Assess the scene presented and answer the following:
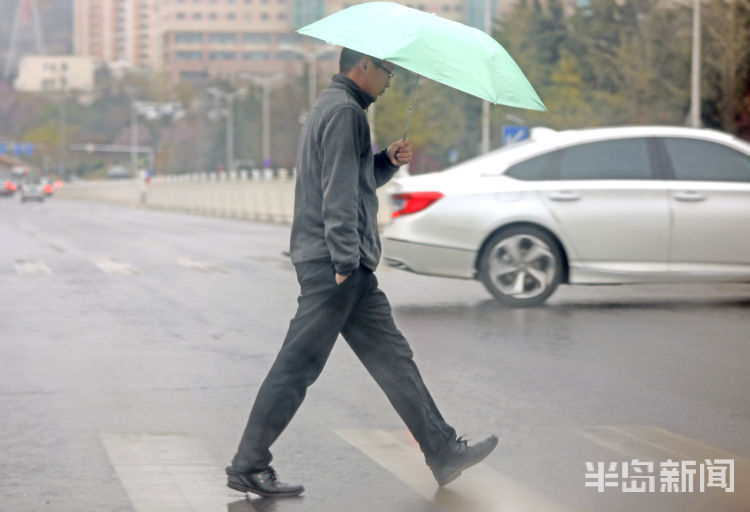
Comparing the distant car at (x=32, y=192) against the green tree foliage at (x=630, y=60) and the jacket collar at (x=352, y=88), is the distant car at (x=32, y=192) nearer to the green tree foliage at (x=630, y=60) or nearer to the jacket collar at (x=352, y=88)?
the green tree foliage at (x=630, y=60)

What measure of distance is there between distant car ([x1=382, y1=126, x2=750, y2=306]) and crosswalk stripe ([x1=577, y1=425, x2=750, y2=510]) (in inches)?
214

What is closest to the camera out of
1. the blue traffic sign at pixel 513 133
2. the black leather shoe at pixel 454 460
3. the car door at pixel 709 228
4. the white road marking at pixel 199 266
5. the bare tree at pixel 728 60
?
the black leather shoe at pixel 454 460

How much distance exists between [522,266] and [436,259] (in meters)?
0.72

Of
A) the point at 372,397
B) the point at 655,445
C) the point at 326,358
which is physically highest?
the point at 326,358

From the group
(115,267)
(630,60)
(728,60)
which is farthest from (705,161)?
(630,60)

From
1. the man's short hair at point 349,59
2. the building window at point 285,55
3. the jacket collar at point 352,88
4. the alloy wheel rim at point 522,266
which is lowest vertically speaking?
the building window at point 285,55

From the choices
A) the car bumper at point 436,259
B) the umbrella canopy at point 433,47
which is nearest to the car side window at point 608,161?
the car bumper at point 436,259

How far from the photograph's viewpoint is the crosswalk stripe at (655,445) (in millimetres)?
6258

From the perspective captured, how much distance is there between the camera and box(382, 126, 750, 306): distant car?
12.4 m

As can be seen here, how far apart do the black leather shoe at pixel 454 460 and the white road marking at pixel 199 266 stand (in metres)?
12.0

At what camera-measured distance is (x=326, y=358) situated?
18.2ft

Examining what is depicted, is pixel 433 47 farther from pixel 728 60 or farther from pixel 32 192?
pixel 32 192

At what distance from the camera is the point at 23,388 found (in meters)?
8.25

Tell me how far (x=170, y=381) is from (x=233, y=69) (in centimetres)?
18542
